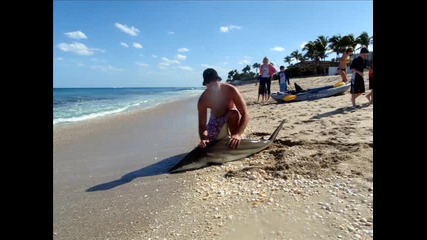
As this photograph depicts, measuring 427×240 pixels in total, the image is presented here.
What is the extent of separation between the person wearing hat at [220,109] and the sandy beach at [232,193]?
1.76 ft

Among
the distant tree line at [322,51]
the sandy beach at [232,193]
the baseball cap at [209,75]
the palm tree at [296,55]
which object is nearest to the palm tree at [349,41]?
the distant tree line at [322,51]

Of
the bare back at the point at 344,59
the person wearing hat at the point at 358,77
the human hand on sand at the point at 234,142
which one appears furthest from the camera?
the bare back at the point at 344,59

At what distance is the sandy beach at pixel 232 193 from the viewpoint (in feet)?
7.11

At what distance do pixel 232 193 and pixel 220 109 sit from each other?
1.70m

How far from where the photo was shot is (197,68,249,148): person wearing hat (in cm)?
404

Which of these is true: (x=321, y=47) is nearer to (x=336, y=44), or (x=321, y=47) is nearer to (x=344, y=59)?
(x=336, y=44)

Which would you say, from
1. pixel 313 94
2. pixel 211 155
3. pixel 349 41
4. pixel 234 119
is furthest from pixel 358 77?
pixel 349 41

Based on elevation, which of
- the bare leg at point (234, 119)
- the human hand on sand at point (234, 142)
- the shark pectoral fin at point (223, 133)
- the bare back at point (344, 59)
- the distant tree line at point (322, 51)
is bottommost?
the human hand on sand at point (234, 142)

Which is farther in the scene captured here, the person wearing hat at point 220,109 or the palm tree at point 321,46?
the palm tree at point 321,46

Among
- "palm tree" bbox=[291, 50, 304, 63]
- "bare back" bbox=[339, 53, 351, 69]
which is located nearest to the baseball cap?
"bare back" bbox=[339, 53, 351, 69]

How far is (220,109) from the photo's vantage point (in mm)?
4254

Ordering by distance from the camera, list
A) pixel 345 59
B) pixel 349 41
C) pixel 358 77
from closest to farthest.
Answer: pixel 358 77 → pixel 345 59 → pixel 349 41

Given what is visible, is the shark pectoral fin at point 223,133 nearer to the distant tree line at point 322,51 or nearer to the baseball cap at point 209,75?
the baseball cap at point 209,75

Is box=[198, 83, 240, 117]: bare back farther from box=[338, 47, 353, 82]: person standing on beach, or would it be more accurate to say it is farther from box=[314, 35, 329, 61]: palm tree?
box=[314, 35, 329, 61]: palm tree
